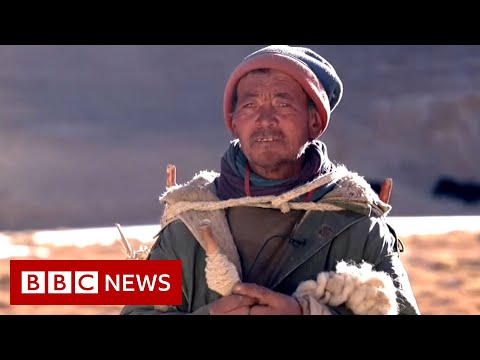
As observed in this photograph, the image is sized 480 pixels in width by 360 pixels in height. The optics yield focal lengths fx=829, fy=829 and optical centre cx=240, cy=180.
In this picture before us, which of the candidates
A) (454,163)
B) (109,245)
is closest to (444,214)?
(454,163)

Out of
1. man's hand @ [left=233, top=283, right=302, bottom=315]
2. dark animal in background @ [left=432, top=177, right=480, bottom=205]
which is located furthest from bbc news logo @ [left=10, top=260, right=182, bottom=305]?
dark animal in background @ [left=432, top=177, right=480, bottom=205]

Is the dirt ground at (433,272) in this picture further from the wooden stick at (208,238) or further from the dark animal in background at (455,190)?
the wooden stick at (208,238)

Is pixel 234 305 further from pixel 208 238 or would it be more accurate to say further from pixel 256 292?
pixel 208 238

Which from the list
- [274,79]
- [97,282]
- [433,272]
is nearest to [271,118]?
[274,79]

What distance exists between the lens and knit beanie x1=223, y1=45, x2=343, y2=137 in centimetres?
271

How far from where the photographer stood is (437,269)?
675 centimetres

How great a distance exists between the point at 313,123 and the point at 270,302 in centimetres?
69

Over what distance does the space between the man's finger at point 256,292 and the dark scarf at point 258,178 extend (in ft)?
1.38

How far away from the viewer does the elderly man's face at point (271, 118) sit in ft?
8.88

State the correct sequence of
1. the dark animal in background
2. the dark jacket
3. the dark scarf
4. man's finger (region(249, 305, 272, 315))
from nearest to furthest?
man's finger (region(249, 305, 272, 315)), the dark jacket, the dark scarf, the dark animal in background

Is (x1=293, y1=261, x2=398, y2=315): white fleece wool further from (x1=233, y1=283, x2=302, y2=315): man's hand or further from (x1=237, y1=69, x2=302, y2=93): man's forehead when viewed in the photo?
(x1=237, y1=69, x2=302, y2=93): man's forehead

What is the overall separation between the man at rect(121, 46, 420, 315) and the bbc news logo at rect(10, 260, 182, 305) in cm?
4

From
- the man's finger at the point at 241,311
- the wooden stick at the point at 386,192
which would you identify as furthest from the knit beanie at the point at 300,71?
the man's finger at the point at 241,311

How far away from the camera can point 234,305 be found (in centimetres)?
246
